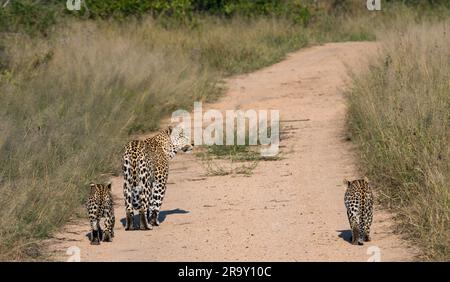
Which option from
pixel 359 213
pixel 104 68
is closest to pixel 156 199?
pixel 359 213

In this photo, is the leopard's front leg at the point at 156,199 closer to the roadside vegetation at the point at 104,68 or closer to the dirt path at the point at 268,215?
the dirt path at the point at 268,215

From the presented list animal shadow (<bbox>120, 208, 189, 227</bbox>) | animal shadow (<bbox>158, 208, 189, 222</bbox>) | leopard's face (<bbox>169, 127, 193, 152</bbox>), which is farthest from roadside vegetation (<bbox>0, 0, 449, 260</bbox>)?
leopard's face (<bbox>169, 127, 193, 152</bbox>)

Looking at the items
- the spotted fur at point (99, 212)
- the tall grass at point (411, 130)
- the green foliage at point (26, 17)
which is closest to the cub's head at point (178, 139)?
the spotted fur at point (99, 212)

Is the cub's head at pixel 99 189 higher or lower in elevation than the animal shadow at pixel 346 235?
higher

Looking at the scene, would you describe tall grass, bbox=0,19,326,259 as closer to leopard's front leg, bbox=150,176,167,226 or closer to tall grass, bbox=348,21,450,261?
leopard's front leg, bbox=150,176,167,226

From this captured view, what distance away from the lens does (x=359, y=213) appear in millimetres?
9430

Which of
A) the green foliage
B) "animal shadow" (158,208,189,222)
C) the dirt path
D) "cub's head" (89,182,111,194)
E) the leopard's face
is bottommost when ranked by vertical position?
"animal shadow" (158,208,189,222)

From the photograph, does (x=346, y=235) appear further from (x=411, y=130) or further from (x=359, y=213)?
(x=411, y=130)

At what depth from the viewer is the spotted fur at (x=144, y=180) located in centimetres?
1048

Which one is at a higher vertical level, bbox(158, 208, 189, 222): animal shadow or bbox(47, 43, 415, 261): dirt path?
bbox(47, 43, 415, 261): dirt path

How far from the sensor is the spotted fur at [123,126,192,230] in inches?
412

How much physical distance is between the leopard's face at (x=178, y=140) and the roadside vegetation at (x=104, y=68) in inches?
41.4

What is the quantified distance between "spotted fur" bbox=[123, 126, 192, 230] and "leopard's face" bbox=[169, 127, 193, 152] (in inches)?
12.5
